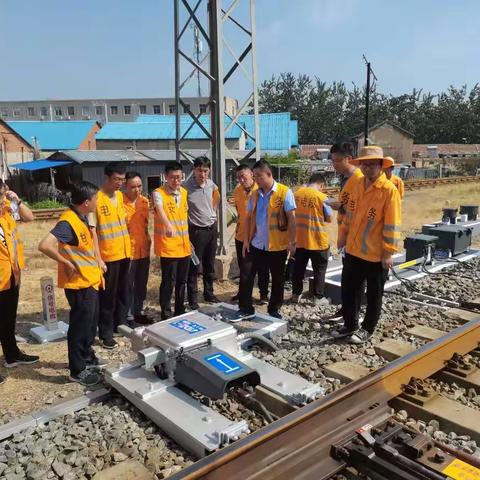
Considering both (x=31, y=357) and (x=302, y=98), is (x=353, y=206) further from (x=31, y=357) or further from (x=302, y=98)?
(x=302, y=98)

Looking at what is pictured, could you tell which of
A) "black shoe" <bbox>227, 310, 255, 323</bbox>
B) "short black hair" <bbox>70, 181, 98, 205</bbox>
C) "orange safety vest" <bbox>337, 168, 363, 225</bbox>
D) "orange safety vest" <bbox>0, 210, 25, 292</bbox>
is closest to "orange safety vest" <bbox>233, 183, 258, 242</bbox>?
"black shoe" <bbox>227, 310, 255, 323</bbox>

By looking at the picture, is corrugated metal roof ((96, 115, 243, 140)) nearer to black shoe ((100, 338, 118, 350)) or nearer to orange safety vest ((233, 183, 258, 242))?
orange safety vest ((233, 183, 258, 242))

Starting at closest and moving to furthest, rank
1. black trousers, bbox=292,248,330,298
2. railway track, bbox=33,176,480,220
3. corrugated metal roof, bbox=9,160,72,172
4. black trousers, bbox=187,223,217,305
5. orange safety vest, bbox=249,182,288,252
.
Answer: orange safety vest, bbox=249,182,288,252
black trousers, bbox=187,223,217,305
black trousers, bbox=292,248,330,298
railway track, bbox=33,176,480,220
corrugated metal roof, bbox=9,160,72,172

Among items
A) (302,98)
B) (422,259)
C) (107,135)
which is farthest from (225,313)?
(302,98)

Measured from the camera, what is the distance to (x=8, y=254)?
14.5ft

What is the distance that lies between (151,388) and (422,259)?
17.8 feet

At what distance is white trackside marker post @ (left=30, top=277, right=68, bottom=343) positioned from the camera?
5418 millimetres

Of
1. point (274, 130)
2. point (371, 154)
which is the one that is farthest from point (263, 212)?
point (274, 130)

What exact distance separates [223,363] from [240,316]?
6.11 ft

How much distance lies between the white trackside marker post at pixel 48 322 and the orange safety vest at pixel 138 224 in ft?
3.45

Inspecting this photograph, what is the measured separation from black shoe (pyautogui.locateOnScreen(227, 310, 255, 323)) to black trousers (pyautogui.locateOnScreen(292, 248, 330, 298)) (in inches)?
41.9

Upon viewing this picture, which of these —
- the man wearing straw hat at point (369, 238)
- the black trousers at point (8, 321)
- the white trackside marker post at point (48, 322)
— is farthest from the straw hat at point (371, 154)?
the white trackside marker post at point (48, 322)

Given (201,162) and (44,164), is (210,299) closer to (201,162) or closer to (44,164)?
(201,162)

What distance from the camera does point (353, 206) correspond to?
488 centimetres
